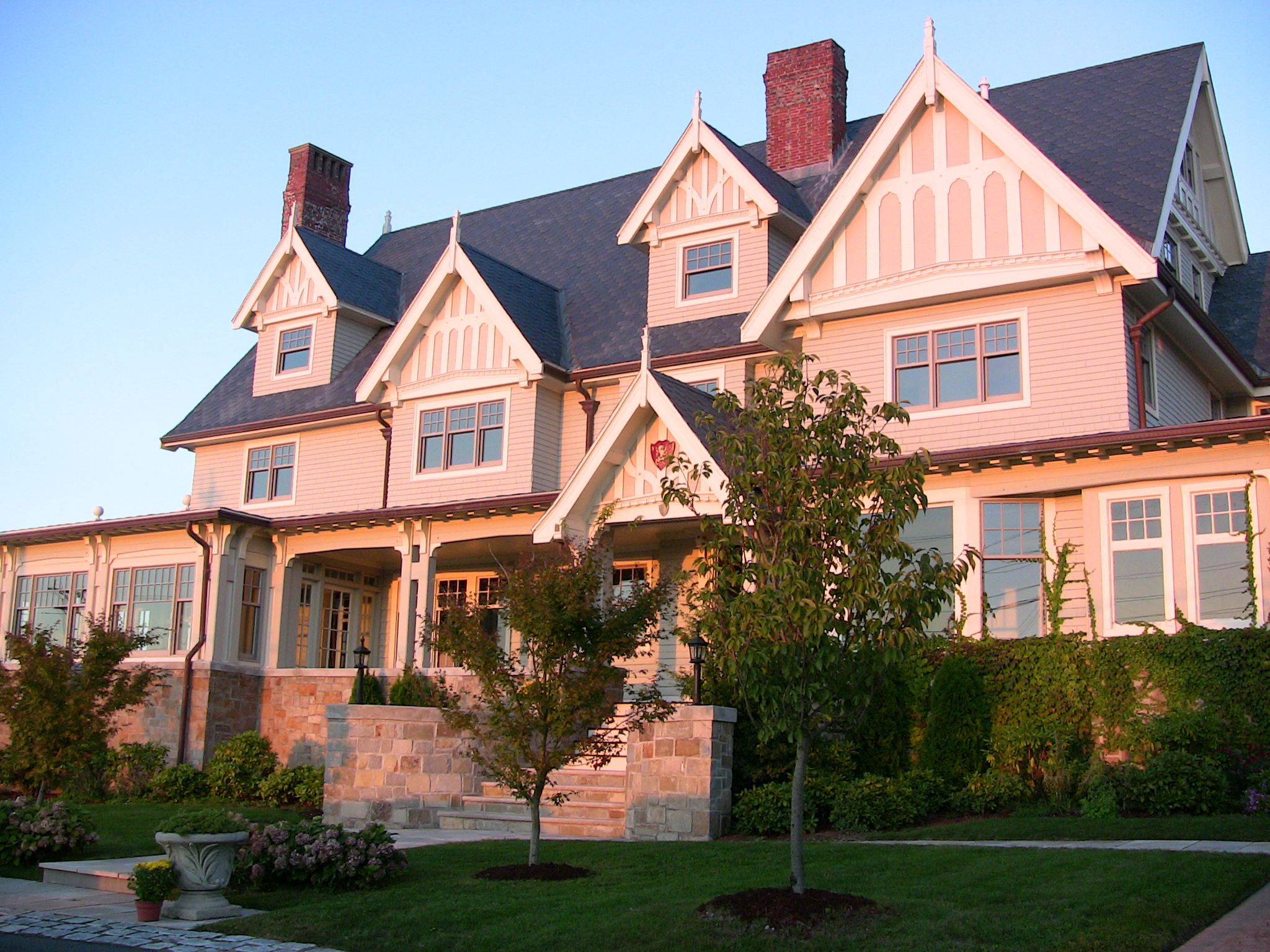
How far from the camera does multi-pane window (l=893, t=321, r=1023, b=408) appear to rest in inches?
739

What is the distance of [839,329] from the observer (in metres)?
20.2

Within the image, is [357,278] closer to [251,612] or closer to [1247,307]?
[251,612]

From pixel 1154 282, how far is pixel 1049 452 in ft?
9.82

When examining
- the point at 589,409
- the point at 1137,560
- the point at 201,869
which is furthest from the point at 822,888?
the point at 589,409

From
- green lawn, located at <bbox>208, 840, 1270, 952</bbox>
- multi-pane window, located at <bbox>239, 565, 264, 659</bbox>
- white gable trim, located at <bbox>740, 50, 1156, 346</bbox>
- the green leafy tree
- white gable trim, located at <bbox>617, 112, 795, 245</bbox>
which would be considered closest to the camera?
green lawn, located at <bbox>208, 840, 1270, 952</bbox>

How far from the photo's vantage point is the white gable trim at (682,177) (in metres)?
22.8

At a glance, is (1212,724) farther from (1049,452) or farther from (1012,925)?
(1012,925)

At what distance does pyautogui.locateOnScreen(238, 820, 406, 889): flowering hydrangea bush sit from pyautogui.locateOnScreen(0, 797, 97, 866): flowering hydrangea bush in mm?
3301

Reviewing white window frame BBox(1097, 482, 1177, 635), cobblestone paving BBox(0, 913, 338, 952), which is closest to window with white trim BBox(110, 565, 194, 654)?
cobblestone paving BBox(0, 913, 338, 952)

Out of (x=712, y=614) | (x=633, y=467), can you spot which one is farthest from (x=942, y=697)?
(x=712, y=614)

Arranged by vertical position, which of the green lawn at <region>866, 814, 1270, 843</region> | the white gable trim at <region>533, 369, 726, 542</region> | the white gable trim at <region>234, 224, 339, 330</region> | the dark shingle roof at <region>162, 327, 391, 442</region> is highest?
the white gable trim at <region>234, 224, 339, 330</region>

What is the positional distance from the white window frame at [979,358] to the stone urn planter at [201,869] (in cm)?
1126

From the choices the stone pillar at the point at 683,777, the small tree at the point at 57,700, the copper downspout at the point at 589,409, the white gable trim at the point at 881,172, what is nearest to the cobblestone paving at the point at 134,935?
the stone pillar at the point at 683,777

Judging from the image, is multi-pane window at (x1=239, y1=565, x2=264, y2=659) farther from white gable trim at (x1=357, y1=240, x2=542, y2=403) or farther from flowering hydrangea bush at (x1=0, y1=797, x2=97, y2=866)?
flowering hydrangea bush at (x1=0, y1=797, x2=97, y2=866)
